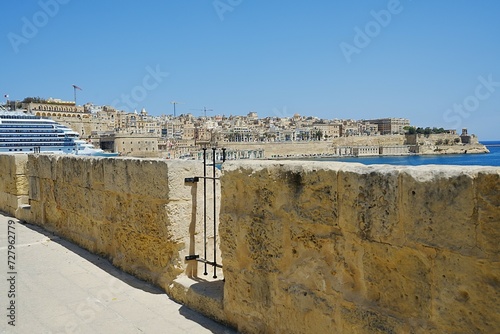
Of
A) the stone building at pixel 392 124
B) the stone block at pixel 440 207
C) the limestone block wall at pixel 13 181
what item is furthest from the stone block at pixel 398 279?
the stone building at pixel 392 124

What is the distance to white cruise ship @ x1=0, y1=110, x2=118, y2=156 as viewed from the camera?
2864cm

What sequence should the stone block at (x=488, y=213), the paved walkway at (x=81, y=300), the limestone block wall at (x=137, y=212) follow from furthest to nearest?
the limestone block wall at (x=137, y=212) → the paved walkway at (x=81, y=300) → the stone block at (x=488, y=213)

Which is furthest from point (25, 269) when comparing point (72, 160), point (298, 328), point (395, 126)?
point (395, 126)

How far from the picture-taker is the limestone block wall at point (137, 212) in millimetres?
3914

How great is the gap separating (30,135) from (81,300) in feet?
101

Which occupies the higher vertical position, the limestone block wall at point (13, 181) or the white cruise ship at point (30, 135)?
the white cruise ship at point (30, 135)

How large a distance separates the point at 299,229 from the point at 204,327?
3.87ft

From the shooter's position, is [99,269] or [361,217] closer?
[361,217]

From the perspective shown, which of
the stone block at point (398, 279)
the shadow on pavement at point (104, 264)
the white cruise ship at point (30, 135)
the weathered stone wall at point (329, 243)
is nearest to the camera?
the weathered stone wall at point (329, 243)

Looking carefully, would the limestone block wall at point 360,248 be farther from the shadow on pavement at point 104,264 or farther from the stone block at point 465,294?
the shadow on pavement at point 104,264

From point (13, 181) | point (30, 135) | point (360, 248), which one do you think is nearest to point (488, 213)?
point (360, 248)

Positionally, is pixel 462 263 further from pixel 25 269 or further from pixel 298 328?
pixel 25 269

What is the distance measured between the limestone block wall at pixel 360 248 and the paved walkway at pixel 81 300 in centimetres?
59

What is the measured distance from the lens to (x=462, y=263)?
192 centimetres
